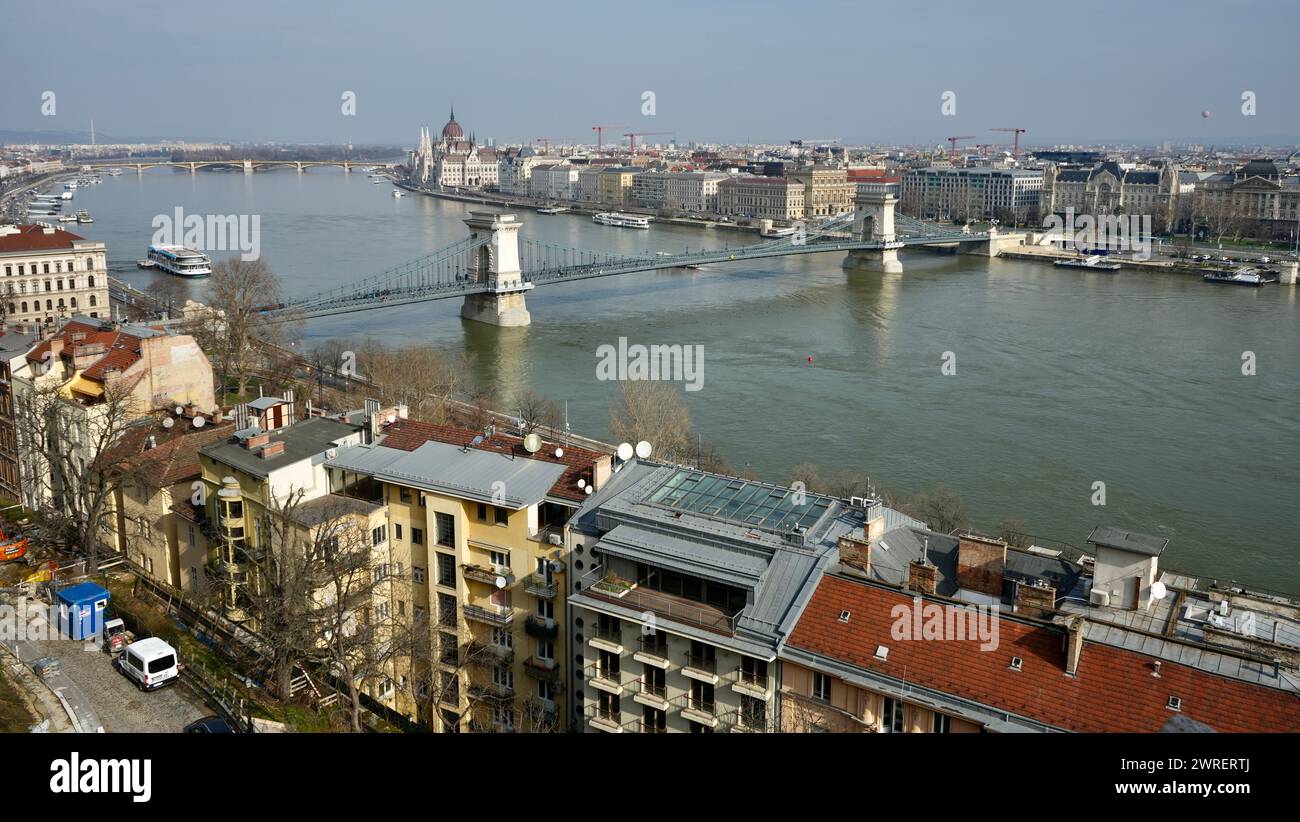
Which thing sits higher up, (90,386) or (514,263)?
(514,263)

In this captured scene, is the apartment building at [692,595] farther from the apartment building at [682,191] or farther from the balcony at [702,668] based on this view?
the apartment building at [682,191]

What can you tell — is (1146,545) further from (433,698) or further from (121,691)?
(121,691)

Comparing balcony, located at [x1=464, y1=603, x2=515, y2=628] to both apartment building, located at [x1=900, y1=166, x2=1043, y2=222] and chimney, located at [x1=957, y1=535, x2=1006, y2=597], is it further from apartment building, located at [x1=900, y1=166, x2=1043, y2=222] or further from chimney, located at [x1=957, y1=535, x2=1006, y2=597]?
apartment building, located at [x1=900, y1=166, x2=1043, y2=222]

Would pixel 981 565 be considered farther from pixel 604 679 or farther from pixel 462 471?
pixel 462 471

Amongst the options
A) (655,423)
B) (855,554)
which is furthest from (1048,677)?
(655,423)

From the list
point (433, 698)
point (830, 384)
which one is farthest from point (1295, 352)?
point (433, 698)

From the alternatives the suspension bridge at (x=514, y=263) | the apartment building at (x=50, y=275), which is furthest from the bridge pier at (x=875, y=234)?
the apartment building at (x=50, y=275)
